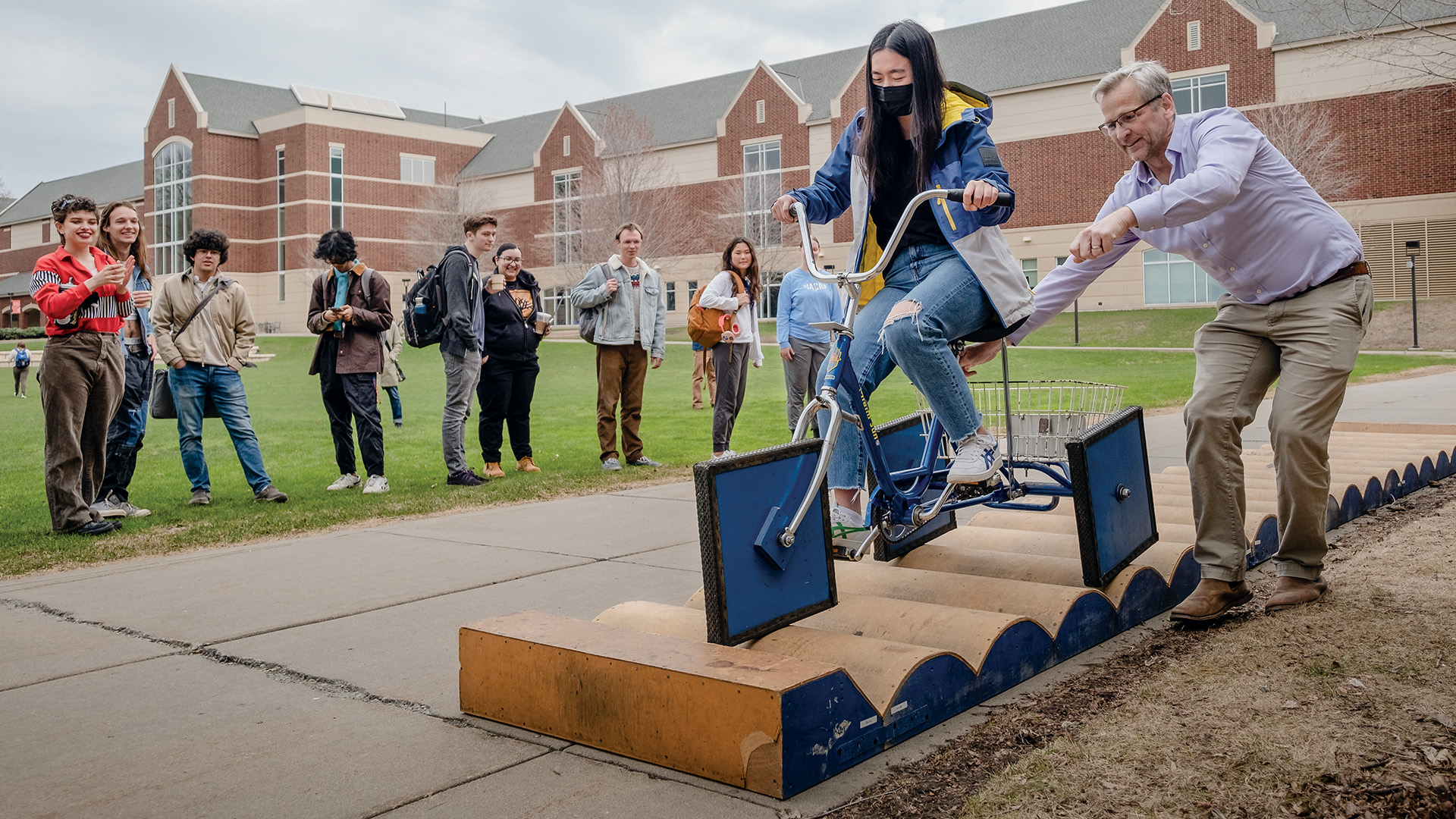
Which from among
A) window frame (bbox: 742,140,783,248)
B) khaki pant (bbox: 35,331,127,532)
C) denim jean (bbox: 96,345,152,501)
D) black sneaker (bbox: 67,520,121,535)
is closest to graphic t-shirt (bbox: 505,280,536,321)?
denim jean (bbox: 96,345,152,501)

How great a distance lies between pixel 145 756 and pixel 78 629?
178 cm

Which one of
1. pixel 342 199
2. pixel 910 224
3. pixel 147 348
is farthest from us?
pixel 342 199

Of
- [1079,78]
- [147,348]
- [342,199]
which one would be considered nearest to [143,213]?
[342,199]

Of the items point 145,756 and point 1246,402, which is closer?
point 145,756

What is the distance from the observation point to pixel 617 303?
399 inches

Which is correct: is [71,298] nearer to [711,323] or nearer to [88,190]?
[711,323]

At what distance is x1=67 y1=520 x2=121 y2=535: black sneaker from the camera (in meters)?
6.88

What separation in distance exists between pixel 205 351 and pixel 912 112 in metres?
6.24

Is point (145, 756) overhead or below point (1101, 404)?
below

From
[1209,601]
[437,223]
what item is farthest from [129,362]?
[437,223]

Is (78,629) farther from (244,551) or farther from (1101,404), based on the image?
(1101,404)

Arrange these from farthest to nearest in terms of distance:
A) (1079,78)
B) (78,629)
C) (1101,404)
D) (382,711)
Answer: (1079,78)
(1101,404)
(78,629)
(382,711)

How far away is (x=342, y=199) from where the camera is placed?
71875mm

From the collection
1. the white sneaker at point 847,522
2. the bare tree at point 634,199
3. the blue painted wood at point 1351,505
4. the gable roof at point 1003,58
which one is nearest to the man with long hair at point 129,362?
the white sneaker at point 847,522
